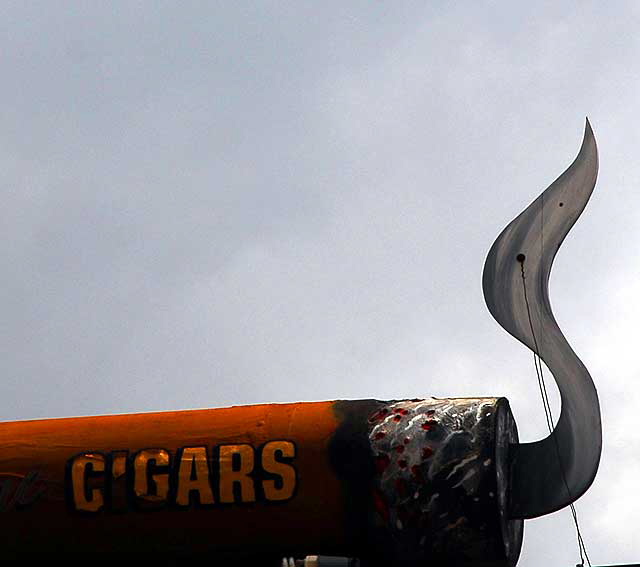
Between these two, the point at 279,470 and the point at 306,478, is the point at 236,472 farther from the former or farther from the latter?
the point at 306,478

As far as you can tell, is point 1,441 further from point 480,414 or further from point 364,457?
point 480,414

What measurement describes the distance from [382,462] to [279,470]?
39.6 inches

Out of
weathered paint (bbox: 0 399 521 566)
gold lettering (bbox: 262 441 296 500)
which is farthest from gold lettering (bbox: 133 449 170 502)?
gold lettering (bbox: 262 441 296 500)

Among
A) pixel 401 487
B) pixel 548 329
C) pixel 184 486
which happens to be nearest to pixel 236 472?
pixel 184 486

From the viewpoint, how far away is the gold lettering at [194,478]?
13.6 metres

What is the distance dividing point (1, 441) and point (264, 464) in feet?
9.17

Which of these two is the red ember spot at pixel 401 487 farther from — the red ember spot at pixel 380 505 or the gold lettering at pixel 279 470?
the gold lettering at pixel 279 470

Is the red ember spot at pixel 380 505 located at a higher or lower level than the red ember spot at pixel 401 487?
lower

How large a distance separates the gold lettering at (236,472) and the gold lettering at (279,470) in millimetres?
146

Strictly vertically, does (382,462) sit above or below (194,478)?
below

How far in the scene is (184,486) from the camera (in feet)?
44.8

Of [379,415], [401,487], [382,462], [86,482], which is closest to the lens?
[401,487]

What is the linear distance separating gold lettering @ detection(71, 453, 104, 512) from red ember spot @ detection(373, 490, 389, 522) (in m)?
2.72

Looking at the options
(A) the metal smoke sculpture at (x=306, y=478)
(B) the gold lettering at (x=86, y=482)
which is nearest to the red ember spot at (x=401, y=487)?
(A) the metal smoke sculpture at (x=306, y=478)
